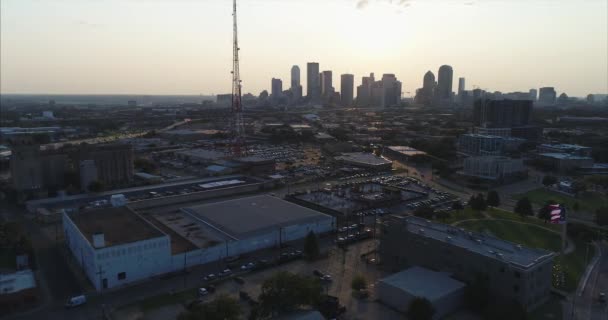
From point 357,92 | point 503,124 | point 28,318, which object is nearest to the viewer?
point 28,318

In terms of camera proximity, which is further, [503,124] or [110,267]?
[503,124]

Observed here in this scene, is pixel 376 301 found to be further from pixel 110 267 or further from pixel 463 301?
pixel 110 267

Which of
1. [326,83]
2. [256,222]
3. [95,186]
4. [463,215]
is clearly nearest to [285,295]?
[256,222]

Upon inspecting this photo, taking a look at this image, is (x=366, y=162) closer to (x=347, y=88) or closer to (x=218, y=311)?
(x=218, y=311)

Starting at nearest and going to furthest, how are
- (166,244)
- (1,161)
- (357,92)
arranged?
1. (166,244)
2. (1,161)
3. (357,92)

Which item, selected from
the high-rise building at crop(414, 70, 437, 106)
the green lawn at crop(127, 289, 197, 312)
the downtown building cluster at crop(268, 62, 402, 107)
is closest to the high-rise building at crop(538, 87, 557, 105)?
the high-rise building at crop(414, 70, 437, 106)

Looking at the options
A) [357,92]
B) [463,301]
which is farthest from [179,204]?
[357,92]
